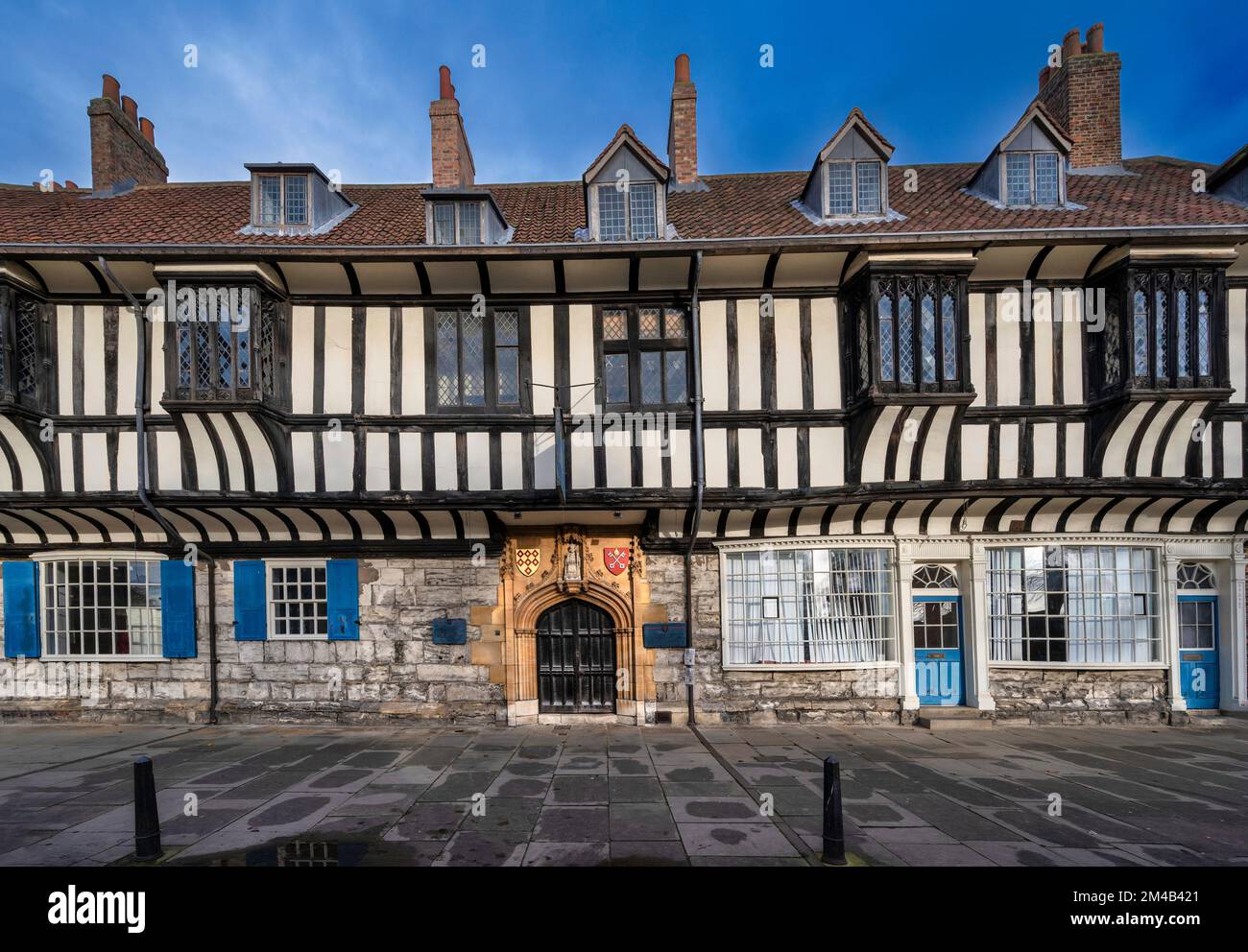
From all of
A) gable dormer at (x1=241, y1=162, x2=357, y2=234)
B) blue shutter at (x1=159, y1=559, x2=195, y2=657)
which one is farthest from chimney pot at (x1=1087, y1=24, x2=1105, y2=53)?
blue shutter at (x1=159, y1=559, x2=195, y2=657)

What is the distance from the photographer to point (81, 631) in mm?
9812

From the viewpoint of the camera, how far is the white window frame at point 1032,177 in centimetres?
947

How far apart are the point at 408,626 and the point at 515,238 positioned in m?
7.16

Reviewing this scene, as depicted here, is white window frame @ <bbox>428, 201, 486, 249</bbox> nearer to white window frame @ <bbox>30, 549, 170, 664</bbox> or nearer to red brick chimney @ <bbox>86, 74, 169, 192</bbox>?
white window frame @ <bbox>30, 549, 170, 664</bbox>

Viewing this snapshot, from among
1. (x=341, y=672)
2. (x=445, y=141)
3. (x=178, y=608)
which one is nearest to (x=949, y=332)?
(x=445, y=141)

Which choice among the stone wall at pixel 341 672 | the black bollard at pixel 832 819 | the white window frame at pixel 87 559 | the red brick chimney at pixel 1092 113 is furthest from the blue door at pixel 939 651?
the white window frame at pixel 87 559

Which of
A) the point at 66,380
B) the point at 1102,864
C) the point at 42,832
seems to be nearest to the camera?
the point at 1102,864

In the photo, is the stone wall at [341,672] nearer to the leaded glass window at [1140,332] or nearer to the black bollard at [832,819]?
the black bollard at [832,819]

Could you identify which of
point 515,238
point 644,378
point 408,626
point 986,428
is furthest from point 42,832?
point 986,428

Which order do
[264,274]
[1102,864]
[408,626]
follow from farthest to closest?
[408,626]
[264,274]
[1102,864]

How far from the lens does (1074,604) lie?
9.71 m

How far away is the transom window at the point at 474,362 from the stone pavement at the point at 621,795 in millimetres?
5586

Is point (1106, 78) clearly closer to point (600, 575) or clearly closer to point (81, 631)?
point (600, 575)

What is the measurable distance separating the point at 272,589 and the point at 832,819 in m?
9.64
